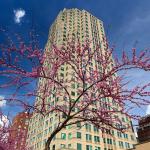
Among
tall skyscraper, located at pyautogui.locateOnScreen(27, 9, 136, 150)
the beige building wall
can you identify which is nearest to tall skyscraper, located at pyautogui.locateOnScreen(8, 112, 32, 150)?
tall skyscraper, located at pyautogui.locateOnScreen(27, 9, 136, 150)

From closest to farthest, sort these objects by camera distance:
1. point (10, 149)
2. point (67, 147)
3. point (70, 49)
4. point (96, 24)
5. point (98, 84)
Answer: point (98, 84) → point (70, 49) → point (10, 149) → point (67, 147) → point (96, 24)

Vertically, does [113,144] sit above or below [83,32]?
below

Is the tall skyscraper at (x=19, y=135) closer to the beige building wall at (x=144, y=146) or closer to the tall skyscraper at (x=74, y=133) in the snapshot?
the tall skyscraper at (x=74, y=133)

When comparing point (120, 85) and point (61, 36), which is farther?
point (61, 36)

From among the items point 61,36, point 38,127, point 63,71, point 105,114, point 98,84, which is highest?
point 61,36

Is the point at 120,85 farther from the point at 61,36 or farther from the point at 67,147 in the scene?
the point at 61,36

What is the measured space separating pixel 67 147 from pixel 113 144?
13390mm

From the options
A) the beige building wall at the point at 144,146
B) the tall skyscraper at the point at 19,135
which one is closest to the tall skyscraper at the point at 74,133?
the tall skyscraper at the point at 19,135

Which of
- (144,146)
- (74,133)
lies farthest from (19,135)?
(74,133)

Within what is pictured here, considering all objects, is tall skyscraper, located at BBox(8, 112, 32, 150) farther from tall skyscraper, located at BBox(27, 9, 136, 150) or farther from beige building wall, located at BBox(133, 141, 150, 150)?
beige building wall, located at BBox(133, 141, 150, 150)

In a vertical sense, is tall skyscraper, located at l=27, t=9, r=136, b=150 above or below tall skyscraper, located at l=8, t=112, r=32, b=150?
above

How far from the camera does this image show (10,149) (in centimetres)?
2269

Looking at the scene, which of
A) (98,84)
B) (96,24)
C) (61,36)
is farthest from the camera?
(96,24)

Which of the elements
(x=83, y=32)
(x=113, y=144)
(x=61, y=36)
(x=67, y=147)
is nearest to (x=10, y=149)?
(x=67, y=147)
